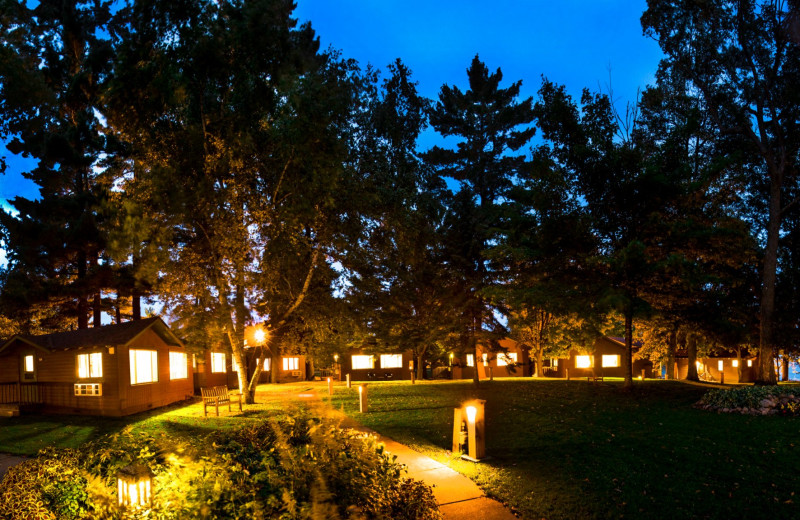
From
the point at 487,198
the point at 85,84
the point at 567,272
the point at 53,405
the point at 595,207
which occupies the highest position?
the point at 85,84

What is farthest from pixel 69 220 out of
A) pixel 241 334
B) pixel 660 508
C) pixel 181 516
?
pixel 660 508

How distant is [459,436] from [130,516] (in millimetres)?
6138

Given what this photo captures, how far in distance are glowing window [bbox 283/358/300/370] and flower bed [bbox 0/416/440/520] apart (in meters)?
32.2

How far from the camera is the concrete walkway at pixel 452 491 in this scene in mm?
6199

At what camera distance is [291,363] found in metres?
39.0

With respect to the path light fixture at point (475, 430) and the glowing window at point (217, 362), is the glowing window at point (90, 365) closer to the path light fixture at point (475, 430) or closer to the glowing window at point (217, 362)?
the glowing window at point (217, 362)

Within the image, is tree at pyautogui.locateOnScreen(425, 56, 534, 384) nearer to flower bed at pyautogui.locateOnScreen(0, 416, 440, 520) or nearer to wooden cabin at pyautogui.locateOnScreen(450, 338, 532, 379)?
wooden cabin at pyautogui.locateOnScreen(450, 338, 532, 379)

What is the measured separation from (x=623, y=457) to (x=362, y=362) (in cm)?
3073

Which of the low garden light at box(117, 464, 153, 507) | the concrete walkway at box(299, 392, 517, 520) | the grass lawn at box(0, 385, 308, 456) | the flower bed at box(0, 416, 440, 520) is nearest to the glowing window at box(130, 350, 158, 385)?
the grass lawn at box(0, 385, 308, 456)

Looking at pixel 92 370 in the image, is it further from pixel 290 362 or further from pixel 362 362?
pixel 362 362

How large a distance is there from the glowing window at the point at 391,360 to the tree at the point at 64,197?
19691mm

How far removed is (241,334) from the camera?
731 inches

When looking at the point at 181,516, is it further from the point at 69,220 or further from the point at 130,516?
the point at 69,220

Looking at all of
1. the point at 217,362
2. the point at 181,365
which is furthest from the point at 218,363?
the point at 181,365
